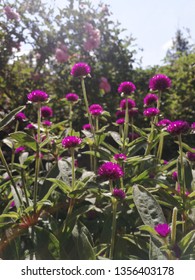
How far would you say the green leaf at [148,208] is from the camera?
1239 millimetres

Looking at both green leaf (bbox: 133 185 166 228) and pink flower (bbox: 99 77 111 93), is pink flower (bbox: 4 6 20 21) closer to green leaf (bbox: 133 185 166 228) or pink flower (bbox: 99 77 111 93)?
pink flower (bbox: 99 77 111 93)

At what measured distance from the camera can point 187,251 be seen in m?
1.12

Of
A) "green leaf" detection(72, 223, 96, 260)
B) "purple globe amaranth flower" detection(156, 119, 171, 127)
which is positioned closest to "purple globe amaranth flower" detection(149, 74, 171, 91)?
"purple globe amaranth flower" detection(156, 119, 171, 127)

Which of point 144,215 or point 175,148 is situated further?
point 175,148

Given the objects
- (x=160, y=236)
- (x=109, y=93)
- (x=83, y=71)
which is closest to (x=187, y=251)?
(x=160, y=236)

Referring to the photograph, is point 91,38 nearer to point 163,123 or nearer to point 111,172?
point 163,123

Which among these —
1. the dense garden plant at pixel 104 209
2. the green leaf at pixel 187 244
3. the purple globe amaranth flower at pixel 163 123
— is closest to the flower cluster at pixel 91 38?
the dense garden plant at pixel 104 209

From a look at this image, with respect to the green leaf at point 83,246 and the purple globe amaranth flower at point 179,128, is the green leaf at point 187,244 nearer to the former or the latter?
the green leaf at point 83,246

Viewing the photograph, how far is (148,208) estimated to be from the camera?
4.19 feet

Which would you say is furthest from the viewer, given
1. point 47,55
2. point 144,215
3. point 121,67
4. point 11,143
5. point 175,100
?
point 121,67

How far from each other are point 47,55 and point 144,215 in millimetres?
3531

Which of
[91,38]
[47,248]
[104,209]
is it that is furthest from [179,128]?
[91,38]

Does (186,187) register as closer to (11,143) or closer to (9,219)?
(9,219)

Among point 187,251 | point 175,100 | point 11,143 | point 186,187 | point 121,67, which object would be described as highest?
point 121,67
